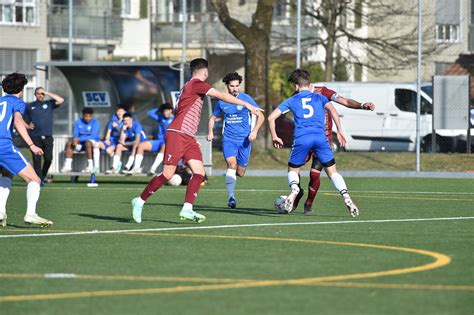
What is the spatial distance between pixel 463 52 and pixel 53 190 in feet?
65.8

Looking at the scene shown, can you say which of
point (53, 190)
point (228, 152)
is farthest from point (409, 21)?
point (228, 152)

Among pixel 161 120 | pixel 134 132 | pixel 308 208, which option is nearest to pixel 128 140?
pixel 134 132

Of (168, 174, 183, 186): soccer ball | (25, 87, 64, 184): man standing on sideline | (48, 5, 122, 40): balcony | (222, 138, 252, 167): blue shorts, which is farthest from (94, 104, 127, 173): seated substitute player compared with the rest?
(48, 5, 122, 40): balcony

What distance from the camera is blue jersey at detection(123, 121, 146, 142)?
28627mm

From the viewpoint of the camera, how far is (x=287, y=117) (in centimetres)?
4384

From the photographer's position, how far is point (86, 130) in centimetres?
2897

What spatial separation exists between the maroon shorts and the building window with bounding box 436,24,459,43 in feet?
82.5

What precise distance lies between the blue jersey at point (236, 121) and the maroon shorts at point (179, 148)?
3943 mm

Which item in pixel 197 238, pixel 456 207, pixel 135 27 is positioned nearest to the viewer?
pixel 197 238

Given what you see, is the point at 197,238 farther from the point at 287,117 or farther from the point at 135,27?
the point at 135,27

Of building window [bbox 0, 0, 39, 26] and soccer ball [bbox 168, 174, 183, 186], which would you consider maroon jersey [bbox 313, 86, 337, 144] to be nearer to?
soccer ball [bbox 168, 174, 183, 186]

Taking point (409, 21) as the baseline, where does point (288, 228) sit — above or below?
below

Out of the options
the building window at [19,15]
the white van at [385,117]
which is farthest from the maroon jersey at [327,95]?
the building window at [19,15]

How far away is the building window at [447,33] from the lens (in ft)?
133
